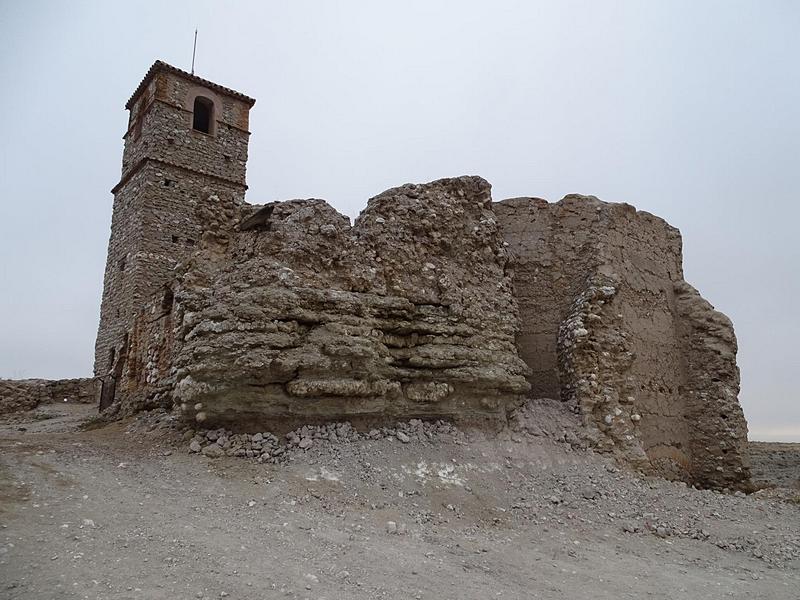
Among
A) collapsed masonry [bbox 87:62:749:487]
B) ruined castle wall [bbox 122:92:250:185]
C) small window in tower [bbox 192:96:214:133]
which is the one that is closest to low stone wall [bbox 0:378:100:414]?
ruined castle wall [bbox 122:92:250:185]

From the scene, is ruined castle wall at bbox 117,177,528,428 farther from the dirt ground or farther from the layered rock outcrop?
the dirt ground

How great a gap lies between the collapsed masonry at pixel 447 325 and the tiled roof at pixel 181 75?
15.2 meters

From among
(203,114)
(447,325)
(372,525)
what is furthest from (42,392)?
(372,525)

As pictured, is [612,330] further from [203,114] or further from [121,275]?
[203,114]

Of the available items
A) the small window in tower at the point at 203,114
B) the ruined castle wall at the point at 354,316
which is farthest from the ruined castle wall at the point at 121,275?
the ruined castle wall at the point at 354,316

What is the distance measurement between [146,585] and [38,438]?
14.7ft

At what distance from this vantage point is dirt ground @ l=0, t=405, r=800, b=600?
3.86m

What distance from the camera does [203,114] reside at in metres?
22.9

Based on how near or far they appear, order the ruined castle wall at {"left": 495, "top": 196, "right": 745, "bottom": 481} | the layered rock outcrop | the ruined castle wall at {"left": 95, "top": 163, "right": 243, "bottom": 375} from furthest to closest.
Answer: the ruined castle wall at {"left": 95, "top": 163, "right": 243, "bottom": 375}
the ruined castle wall at {"left": 495, "top": 196, "right": 745, "bottom": 481}
the layered rock outcrop

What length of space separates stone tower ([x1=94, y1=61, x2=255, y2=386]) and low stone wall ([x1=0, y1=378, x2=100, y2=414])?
0.89 metres

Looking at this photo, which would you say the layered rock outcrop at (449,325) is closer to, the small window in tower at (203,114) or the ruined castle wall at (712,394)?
the ruined castle wall at (712,394)

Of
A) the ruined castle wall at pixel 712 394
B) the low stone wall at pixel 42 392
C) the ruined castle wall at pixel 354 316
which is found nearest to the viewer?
the ruined castle wall at pixel 354 316

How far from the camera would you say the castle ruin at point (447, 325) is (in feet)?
21.4

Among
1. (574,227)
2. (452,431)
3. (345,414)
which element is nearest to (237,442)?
(345,414)
